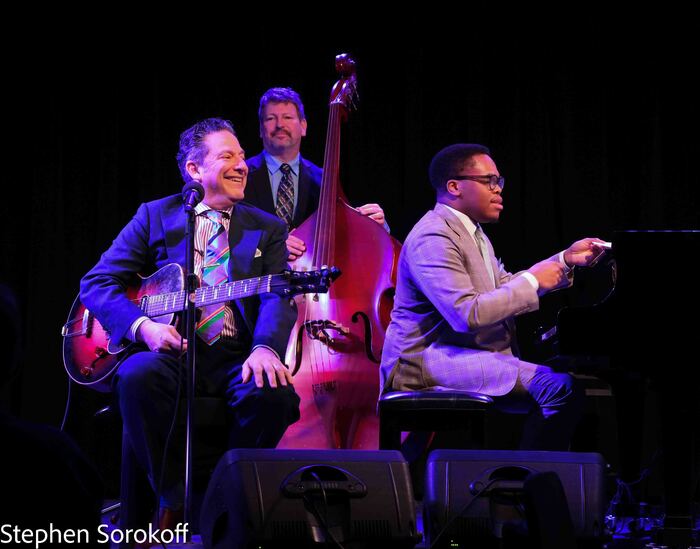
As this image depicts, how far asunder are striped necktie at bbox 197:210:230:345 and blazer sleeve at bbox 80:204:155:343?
0.25 meters

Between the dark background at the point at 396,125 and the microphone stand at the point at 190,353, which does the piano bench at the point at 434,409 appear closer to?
the microphone stand at the point at 190,353

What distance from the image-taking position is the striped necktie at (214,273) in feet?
11.7

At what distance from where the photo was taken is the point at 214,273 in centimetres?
368

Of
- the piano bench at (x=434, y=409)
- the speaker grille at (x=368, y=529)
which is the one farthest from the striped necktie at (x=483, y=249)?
the speaker grille at (x=368, y=529)

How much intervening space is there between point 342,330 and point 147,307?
79cm

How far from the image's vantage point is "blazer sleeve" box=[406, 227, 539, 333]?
3.41m

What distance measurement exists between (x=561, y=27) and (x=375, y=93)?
1047 mm

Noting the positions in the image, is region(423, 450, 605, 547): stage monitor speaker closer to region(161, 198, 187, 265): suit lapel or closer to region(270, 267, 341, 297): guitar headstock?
region(270, 267, 341, 297): guitar headstock

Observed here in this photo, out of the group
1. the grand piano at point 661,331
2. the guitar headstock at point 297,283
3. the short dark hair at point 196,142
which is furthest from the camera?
the short dark hair at point 196,142

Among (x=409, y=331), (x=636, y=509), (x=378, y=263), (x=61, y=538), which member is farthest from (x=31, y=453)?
(x=636, y=509)

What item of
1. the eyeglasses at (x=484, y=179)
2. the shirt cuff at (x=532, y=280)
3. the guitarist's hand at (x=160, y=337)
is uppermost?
the eyeglasses at (x=484, y=179)

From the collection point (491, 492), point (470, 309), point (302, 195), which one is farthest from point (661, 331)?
point (302, 195)

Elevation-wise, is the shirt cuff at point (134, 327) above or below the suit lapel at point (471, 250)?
below

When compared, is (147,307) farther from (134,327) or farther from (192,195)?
(192,195)
